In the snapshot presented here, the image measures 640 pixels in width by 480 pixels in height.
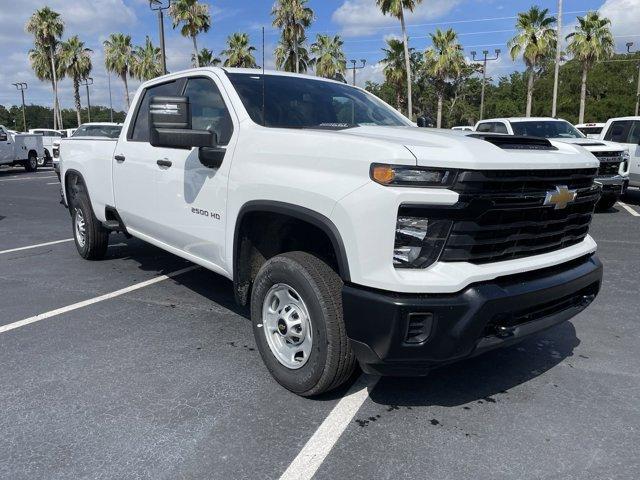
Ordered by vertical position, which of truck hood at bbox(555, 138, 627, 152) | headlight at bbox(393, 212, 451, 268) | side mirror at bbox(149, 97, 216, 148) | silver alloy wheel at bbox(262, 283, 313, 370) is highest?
side mirror at bbox(149, 97, 216, 148)

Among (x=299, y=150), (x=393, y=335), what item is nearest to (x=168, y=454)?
(x=393, y=335)

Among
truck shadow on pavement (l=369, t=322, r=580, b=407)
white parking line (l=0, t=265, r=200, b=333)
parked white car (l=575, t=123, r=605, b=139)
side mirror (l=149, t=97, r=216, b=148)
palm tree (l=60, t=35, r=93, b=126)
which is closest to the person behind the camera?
truck shadow on pavement (l=369, t=322, r=580, b=407)

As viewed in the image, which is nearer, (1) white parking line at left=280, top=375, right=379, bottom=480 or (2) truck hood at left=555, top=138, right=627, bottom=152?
(1) white parking line at left=280, top=375, right=379, bottom=480

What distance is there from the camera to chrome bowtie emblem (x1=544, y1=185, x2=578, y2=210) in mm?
2912

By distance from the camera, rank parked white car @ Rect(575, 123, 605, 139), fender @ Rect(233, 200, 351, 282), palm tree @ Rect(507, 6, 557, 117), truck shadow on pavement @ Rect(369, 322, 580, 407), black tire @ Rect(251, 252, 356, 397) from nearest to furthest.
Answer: fender @ Rect(233, 200, 351, 282)
black tire @ Rect(251, 252, 356, 397)
truck shadow on pavement @ Rect(369, 322, 580, 407)
parked white car @ Rect(575, 123, 605, 139)
palm tree @ Rect(507, 6, 557, 117)

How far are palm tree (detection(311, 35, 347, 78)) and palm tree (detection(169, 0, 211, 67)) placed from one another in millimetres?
10119

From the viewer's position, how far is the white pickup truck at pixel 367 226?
2.59m

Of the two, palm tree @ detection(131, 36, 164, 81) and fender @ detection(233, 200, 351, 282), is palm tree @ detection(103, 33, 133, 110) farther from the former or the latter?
fender @ detection(233, 200, 351, 282)

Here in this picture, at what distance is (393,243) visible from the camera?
8.50ft

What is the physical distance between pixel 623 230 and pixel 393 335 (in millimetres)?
7694

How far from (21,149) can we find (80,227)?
61.2ft

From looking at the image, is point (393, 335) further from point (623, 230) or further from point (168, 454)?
point (623, 230)

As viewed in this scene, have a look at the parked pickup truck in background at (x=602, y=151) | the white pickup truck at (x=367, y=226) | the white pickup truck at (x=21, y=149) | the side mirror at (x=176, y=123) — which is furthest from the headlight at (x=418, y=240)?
the white pickup truck at (x=21, y=149)

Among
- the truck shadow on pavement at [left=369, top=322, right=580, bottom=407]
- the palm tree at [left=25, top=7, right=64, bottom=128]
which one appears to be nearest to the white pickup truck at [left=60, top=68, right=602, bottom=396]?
the truck shadow on pavement at [left=369, top=322, right=580, bottom=407]
